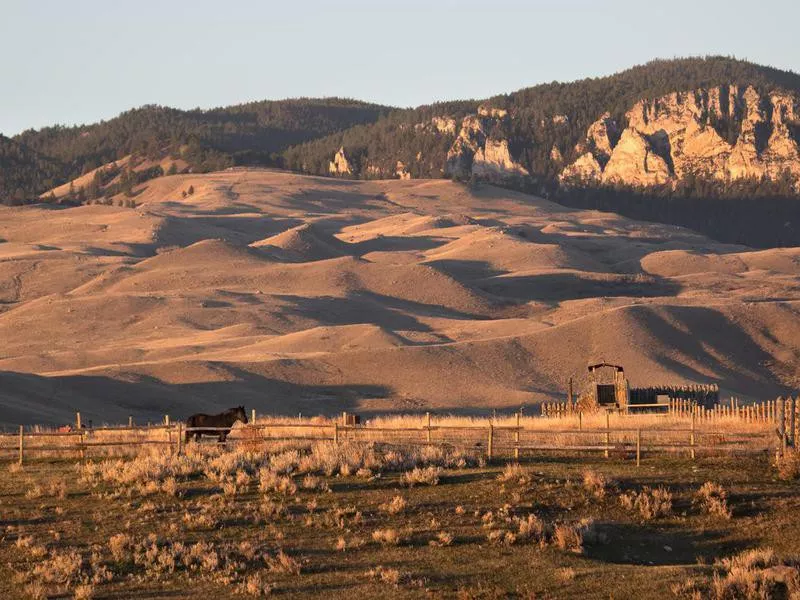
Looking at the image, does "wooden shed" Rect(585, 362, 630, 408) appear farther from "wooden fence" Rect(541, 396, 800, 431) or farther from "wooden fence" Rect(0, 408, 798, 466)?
"wooden fence" Rect(0, 408, 798, 466)

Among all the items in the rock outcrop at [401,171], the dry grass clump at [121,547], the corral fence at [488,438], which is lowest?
the corral fence at [488,438]

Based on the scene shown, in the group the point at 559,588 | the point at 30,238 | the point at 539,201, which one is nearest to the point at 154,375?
the point at 559,588

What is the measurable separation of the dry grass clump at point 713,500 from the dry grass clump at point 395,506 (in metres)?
4.73

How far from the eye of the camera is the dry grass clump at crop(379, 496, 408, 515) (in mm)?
21125

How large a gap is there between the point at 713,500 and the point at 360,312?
54540mm

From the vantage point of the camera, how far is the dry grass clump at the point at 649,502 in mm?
21266

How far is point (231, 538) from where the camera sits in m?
19.7

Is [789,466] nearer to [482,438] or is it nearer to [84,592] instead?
[482,438]

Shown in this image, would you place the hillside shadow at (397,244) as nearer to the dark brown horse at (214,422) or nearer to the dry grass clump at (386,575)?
the dark brown horse at (214,422)

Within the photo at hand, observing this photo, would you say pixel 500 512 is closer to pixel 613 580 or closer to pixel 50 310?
pixel 613 580

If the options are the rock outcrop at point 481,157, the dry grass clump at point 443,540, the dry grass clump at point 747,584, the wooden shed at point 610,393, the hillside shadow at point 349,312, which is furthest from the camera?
the rock outcrop at point 481,157

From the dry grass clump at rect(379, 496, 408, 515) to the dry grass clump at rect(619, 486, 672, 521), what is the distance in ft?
11.6

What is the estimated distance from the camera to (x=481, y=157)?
19650cm

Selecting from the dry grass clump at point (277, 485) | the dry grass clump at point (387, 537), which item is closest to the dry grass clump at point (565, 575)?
the dry grass clump at point (387, 537)
